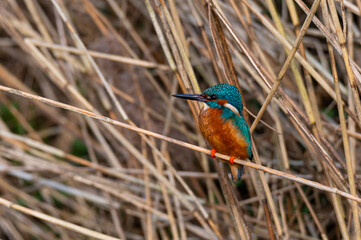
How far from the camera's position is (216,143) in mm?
1562

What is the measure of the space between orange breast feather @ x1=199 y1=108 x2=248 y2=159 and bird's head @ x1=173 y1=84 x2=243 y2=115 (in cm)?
3

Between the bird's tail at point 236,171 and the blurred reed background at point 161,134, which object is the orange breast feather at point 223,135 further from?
the blurred reed background at point 161,134

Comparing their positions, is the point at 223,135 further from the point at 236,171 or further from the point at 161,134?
the point at 161,134

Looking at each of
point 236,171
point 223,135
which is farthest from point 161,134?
point 223,135

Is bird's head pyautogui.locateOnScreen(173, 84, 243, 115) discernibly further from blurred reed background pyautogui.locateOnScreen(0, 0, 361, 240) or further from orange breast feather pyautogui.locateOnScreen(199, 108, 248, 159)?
blurred reed background pyautogui.locateOnScreen(0, 0, 361, 240)

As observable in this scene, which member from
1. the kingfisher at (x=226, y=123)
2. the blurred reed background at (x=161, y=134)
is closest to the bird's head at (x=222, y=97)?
the kingfisher at (x=226, y=123)

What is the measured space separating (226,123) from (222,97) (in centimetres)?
10

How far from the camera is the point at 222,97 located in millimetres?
1562

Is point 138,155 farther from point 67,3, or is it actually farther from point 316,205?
point 67,3

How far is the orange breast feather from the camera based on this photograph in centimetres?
154

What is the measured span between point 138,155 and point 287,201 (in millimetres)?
895

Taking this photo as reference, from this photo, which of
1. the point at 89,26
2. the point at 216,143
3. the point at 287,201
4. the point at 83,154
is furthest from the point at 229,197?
the point at 89,26

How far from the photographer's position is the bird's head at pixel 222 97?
155cm

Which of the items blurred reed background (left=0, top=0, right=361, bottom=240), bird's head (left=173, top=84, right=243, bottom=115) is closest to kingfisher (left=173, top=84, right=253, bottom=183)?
bird's head (left=173, top=84, right=243, bottom=115)
